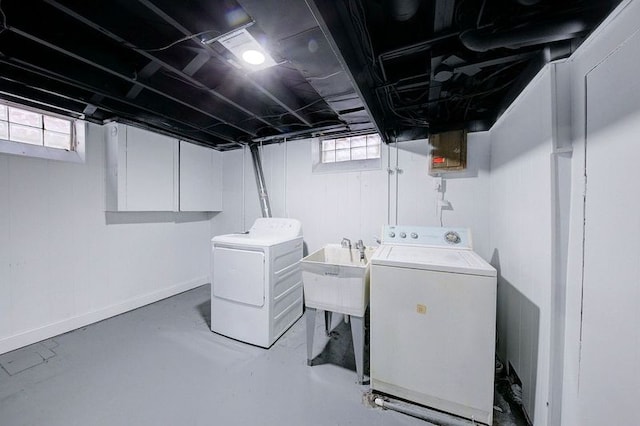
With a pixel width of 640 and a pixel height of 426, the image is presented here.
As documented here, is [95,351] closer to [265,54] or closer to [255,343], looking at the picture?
[255,343]

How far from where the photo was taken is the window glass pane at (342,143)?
2.89m

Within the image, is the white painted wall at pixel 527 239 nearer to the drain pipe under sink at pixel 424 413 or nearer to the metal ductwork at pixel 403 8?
the drain pipe under sink at pixel 424 413

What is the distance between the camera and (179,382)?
1678 millimetres

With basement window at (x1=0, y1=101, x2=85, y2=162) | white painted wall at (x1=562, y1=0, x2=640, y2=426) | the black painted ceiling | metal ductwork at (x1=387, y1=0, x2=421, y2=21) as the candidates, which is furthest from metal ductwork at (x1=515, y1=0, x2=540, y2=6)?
basement window at (x1=0, y1=101, x2=85, y2=162)

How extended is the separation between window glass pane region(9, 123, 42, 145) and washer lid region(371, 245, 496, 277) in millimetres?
3356

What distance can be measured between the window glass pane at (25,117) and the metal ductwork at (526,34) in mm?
3644

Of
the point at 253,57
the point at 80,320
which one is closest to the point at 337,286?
the point at 253,57

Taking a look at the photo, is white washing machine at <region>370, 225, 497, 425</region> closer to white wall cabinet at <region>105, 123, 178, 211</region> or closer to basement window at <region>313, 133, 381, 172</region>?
basement window at <region>313, 133, 381, 172</region>

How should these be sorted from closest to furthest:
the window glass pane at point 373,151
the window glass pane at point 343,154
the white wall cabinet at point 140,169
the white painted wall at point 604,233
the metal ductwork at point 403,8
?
the white painted wall at point 604,233
the metal ductwork at point 403,8
the white wall cabinet at point 140,169
the window glass pane at point 373,151
the window glass pane at point 343,154

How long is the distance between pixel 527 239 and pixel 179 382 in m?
2.58

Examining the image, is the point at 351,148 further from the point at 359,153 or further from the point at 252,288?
the point at 252,288

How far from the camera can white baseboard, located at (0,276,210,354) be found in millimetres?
2027

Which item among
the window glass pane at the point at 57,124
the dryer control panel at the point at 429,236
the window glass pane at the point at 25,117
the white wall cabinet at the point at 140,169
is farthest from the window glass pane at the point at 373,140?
the window glass pane at the point at 25,117

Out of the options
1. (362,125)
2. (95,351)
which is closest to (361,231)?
(362,125)
